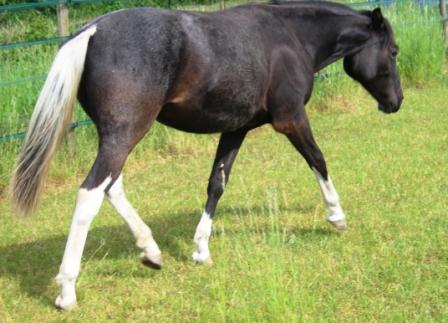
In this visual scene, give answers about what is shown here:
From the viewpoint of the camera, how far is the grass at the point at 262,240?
4.14 meters

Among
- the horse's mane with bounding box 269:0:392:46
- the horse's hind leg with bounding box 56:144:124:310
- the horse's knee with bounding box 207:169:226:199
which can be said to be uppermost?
the horse's mane with bounding box 269:0:392:46

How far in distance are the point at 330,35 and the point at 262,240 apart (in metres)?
1.62

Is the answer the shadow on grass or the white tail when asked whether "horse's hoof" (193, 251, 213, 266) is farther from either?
the white tail

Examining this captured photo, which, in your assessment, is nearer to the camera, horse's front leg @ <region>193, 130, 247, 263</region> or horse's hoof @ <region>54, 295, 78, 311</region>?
horse's hoof @ <region>54, 295, 78, 311</region>

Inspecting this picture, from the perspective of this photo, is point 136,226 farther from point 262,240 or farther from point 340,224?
point 340,224

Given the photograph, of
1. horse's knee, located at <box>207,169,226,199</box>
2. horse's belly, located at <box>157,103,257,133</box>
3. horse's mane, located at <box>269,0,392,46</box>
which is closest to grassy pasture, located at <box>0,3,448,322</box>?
horse's knee, located at <box>207,169,226,199</box>

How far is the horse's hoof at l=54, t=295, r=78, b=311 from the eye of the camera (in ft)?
13.8

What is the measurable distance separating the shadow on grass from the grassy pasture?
16 millimetres

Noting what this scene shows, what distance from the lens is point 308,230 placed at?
217 inches

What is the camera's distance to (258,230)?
209 inches

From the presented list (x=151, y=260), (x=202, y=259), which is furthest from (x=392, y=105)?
(x=151, y=260)

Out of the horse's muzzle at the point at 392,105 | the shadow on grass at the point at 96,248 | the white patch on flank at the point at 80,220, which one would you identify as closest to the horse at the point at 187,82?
the white patch on flank at the point at 80,220

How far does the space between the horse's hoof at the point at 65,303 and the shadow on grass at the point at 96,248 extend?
332 millimetres

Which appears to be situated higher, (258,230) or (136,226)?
(136,226)
